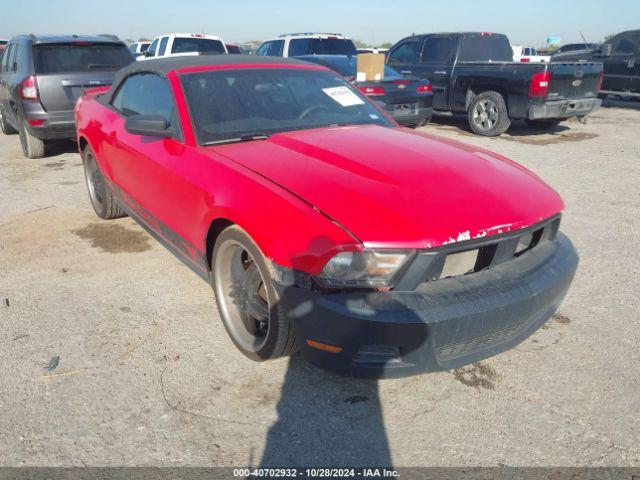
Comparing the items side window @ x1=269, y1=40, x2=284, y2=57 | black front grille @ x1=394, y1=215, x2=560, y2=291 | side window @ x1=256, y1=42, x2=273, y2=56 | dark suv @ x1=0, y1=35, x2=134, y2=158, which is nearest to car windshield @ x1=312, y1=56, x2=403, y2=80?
side window @ x1=269, y1=40, x2=284, y2=57

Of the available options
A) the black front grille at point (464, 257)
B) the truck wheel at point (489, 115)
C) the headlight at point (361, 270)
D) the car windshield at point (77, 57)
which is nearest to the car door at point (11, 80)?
the car windshield at point (77, 57)

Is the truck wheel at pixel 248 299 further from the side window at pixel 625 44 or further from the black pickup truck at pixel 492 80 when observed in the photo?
the side window at pixel 625 44

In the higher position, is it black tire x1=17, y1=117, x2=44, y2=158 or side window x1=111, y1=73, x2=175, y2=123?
side window x1=111, y1=73, x2=175, y2=123

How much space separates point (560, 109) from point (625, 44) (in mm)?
5863

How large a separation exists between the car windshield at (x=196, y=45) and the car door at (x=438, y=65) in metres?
5.54

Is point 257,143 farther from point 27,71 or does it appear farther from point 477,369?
point 27,71

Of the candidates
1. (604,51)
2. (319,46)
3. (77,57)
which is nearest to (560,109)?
(604,51)

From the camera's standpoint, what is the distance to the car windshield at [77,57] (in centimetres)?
744

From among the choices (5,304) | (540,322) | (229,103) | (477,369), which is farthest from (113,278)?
(540,322)

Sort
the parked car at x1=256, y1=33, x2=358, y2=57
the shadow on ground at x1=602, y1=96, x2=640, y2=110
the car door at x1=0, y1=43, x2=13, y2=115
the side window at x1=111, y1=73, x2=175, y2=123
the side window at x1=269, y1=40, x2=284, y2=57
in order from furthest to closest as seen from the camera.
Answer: the shadow on ground at x1=602, y1=96, x2=640, y2=110, the side window at x1=269, y1=40, x2=284, y2=57, the parked car at x1=256, y1=33, x2=358, y2=57, the car door at x1=0, y1=43, x2=13, y2=115, the side window at x1=111, y1=73, x2=175, y2=123

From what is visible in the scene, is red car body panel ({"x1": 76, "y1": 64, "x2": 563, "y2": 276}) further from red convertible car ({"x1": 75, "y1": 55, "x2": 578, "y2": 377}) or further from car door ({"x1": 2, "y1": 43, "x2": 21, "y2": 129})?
car door ({"x1": 2, "y1": 43, "x2": 21, "y2": 129})

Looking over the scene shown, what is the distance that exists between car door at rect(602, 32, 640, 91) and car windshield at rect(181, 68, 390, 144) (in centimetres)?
1191

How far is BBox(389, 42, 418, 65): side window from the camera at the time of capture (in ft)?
37.4

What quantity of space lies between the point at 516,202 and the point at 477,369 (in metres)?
0.91
